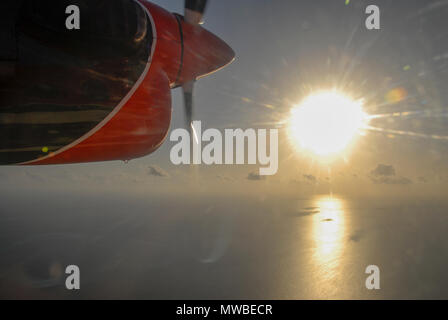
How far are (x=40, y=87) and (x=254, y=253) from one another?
488ft

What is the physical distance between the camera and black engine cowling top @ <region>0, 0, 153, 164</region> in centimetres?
360

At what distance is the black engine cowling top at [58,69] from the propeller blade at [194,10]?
181cm

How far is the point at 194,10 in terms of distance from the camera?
5.75 meters

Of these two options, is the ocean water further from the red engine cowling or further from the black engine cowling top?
the black engine cowling top

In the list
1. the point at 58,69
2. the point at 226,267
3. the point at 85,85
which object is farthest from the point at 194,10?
the point at 226,267

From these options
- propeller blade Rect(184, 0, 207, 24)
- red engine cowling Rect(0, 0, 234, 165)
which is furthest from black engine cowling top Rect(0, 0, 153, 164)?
propeller blade Rect(184, 0, 207, 24)

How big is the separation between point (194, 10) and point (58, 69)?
12.2 ft

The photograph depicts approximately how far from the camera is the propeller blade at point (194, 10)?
569cm

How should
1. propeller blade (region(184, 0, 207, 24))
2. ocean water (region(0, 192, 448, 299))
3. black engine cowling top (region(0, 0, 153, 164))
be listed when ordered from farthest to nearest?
ocean water (region(0, 192, 448, 299)) < propeller blade (region(184, 0, 207, 24)) < black engine cowling top (region(0, 0, 153, 164))

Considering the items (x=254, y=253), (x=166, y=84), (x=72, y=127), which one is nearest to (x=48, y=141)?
(x=72, y=127)

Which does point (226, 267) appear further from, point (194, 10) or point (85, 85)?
point (85, 85)

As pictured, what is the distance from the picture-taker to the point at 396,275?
361 feet

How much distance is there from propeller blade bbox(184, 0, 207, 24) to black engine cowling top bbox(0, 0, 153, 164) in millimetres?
1807

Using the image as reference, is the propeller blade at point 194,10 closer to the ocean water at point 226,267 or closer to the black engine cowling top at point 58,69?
the black engine cowling top at point 58,69
